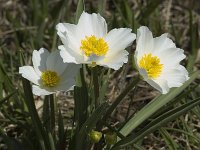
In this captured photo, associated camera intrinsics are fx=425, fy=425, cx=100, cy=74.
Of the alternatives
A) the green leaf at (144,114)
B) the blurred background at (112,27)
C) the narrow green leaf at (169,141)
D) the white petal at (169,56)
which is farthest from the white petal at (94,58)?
the narrow green leaf at (169,141)

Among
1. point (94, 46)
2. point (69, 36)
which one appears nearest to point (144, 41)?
point (94, 46)

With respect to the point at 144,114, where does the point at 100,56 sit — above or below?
above

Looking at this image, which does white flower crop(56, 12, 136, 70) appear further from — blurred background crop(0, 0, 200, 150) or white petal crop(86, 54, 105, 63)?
blurred background crop(0, 0, 200, 150)

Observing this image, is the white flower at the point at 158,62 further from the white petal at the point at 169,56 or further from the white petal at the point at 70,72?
the white petal at the point at 70,72

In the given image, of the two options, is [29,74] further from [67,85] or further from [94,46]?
[94,46]

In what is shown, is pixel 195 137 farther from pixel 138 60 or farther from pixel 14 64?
pixel 14 64
